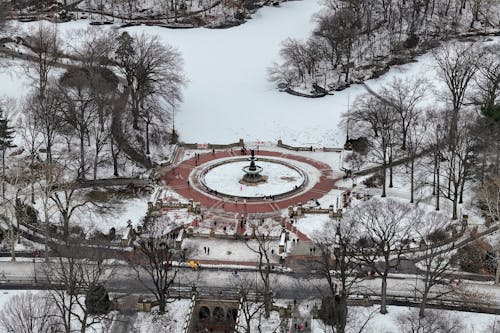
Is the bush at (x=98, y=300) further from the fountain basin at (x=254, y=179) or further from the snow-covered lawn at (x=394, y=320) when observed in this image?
the fountain basin at (x=254, y=179)

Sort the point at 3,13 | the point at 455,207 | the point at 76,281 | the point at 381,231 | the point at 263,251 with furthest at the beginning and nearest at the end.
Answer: the point at 3,13 < the point at 455,207 < the point at 263,251 < the point at 381,231 < the point at 76,281

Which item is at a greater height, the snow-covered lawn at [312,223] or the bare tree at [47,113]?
the bare tree at [47,113]

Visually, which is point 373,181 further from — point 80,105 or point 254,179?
point 80,105

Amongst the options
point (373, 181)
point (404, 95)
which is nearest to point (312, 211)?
point (373, 181)

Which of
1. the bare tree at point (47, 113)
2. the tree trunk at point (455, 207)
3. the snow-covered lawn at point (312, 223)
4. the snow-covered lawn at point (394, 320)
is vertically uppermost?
the bare tree at point (47, 113)

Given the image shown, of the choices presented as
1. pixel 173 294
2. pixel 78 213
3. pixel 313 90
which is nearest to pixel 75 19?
pixel 313 90

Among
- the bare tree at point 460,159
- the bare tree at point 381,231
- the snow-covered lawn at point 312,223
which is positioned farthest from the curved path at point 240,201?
the bare tree at point 460,159
